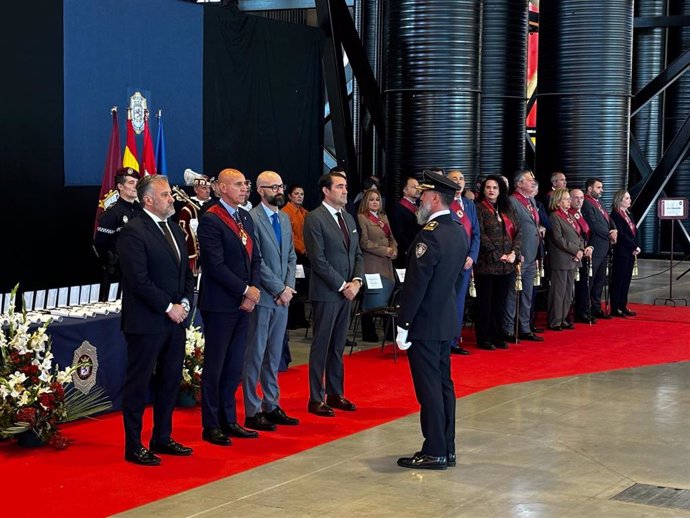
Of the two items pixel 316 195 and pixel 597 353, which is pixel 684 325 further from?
pixel 316 195

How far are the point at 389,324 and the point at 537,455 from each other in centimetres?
417

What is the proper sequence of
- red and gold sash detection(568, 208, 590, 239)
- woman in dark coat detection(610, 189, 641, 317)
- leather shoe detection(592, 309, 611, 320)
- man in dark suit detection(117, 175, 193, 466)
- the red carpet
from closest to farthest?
the red carpet
man in dark suit detection(117, 175, 193, 466)
red and gold sash detection(568, 208, 590, 239)
leather shoe detection(592, 309, 611, 320)
woman in dark coat detection(610, 189, 641, 317)

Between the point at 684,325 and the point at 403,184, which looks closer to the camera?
the point at 403,184

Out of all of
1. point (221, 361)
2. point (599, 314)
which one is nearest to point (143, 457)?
point (221, 361)

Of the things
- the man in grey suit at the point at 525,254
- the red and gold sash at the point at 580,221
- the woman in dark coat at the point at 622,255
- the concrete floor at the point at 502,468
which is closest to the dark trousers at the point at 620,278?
the woman in dark coat at the point at 622,255

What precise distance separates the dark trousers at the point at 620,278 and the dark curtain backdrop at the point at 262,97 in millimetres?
3681

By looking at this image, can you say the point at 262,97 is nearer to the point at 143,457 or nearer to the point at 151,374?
the point at 151,374

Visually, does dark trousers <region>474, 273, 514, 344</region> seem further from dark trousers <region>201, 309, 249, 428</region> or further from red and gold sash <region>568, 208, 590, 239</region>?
dark trousers <region>201, 309, 249, 428</region>

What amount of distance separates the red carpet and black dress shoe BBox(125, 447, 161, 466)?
5cm

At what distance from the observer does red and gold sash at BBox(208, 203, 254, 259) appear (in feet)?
22.8

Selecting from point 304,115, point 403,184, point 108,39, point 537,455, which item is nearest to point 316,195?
point 304,115

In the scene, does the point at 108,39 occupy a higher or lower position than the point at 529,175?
higher

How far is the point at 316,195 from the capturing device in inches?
567

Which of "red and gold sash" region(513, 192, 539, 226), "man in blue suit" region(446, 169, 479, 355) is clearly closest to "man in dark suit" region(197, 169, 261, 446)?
"man in blue suit" region(446, 169, 479, 355)
